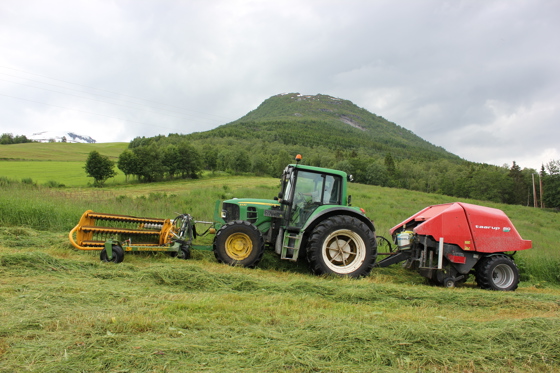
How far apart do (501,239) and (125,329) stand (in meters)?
6.78

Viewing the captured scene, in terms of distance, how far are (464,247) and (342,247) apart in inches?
90.2

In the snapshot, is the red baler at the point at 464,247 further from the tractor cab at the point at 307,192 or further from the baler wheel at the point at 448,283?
the tractor cab at the point at 307,192

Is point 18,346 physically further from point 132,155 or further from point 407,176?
point 407,176

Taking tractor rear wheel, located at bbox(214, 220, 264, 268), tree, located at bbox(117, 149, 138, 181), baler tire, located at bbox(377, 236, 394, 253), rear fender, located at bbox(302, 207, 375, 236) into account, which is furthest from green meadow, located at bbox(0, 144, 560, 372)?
tree, located at bbox(117, 149, 138, 181)

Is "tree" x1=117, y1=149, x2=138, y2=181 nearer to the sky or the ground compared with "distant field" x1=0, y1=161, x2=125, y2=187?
nearer to the sky

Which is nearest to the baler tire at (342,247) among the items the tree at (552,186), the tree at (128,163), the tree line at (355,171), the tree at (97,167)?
the tree line at (355,171)

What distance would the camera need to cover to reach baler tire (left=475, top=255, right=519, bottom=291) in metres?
6.57

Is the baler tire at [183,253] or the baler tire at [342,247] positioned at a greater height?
the baler tire at [342,247]

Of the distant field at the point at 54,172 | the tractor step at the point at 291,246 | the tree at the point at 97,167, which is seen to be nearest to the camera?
the tractor step at the point at 291,246

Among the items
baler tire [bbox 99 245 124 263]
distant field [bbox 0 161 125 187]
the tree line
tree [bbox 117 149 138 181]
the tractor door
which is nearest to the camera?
baler tire [bbox 99 245 124 263]

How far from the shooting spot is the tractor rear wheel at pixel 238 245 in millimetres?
6484

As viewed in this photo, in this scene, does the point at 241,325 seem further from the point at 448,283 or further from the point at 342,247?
the point at 448,283

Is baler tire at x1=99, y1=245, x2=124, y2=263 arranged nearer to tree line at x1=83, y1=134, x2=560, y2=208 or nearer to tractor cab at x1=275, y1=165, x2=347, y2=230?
tractor cab at x1=275, y1=165, x2=347, y2=230

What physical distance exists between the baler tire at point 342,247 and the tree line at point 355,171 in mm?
39492
